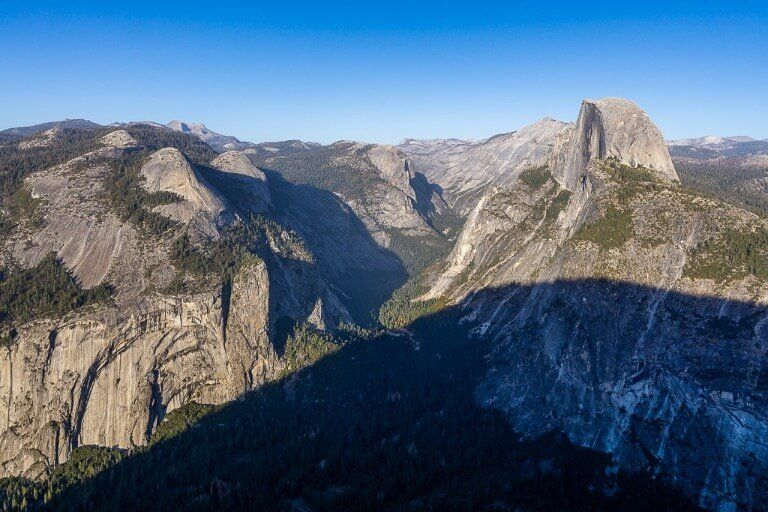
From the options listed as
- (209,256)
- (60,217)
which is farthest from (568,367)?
(60,217)

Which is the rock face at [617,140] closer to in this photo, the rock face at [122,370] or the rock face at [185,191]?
the rock face at [185,191]

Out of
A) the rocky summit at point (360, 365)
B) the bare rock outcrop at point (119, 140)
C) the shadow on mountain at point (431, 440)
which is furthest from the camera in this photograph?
the bare rock outcrop at point (119, 140)

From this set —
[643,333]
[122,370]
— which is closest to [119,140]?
[122,370]

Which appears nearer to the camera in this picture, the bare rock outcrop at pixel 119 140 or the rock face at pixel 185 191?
the rock face at pixel 185 191

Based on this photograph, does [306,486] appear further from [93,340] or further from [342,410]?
[93,340]

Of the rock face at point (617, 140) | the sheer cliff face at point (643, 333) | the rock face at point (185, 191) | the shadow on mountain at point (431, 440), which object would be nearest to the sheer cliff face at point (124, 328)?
the rock face at point (185, 191)

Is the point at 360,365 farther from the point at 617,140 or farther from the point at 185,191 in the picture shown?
the point at 617,140

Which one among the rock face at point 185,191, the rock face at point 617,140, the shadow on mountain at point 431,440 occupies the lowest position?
the shadow on mountain at point 431,440

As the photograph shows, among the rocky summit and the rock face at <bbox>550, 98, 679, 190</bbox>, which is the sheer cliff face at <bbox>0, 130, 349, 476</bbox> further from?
the rock face at <bbox>550, 98, 679, 190</bbox>
